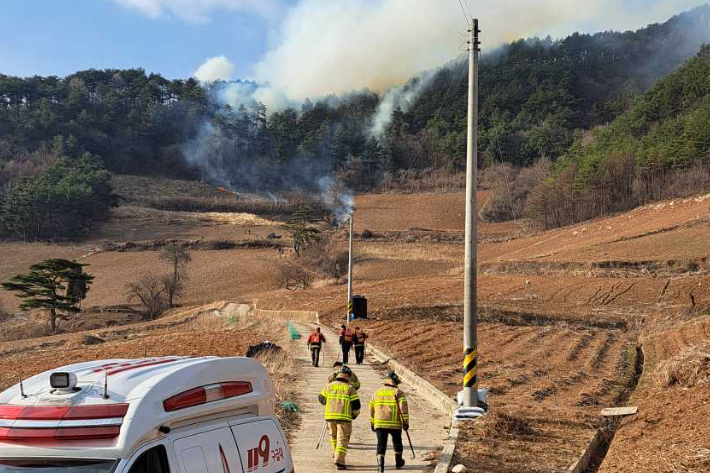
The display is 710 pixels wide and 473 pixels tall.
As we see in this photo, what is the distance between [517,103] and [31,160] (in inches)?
4397

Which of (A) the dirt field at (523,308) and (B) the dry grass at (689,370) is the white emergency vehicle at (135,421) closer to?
(A) the dirt field at (523,308)

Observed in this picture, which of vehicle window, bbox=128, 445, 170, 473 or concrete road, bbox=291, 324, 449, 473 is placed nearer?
vehicle window, bbox=128, 445, 170, 473

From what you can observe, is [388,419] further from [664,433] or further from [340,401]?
[664,433]

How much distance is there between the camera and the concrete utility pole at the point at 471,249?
13828mm

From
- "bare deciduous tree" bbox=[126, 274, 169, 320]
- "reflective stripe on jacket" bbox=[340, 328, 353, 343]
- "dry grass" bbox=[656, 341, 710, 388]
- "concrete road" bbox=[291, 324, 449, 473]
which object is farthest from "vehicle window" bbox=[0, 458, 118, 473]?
"bare deciduous tree" bbox=[126, 274, 169, 320]

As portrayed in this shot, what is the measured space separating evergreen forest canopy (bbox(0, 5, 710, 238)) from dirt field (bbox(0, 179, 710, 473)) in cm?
4804

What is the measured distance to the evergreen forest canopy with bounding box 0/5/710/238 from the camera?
147 m

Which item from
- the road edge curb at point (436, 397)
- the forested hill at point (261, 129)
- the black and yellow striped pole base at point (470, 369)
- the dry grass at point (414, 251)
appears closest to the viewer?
the road edge curb at point (436, 397)

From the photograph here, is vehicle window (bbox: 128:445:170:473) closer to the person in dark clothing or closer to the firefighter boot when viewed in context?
the firefighter boot

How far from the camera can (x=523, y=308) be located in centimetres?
4009

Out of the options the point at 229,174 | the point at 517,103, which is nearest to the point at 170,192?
the point at 229,174

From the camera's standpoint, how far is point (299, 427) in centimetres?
1416

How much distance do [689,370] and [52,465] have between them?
1423 cm

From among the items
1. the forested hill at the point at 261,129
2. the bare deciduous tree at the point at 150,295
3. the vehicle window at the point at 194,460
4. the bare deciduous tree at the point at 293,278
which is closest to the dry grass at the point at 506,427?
the vehicle window at the point at 194,460
